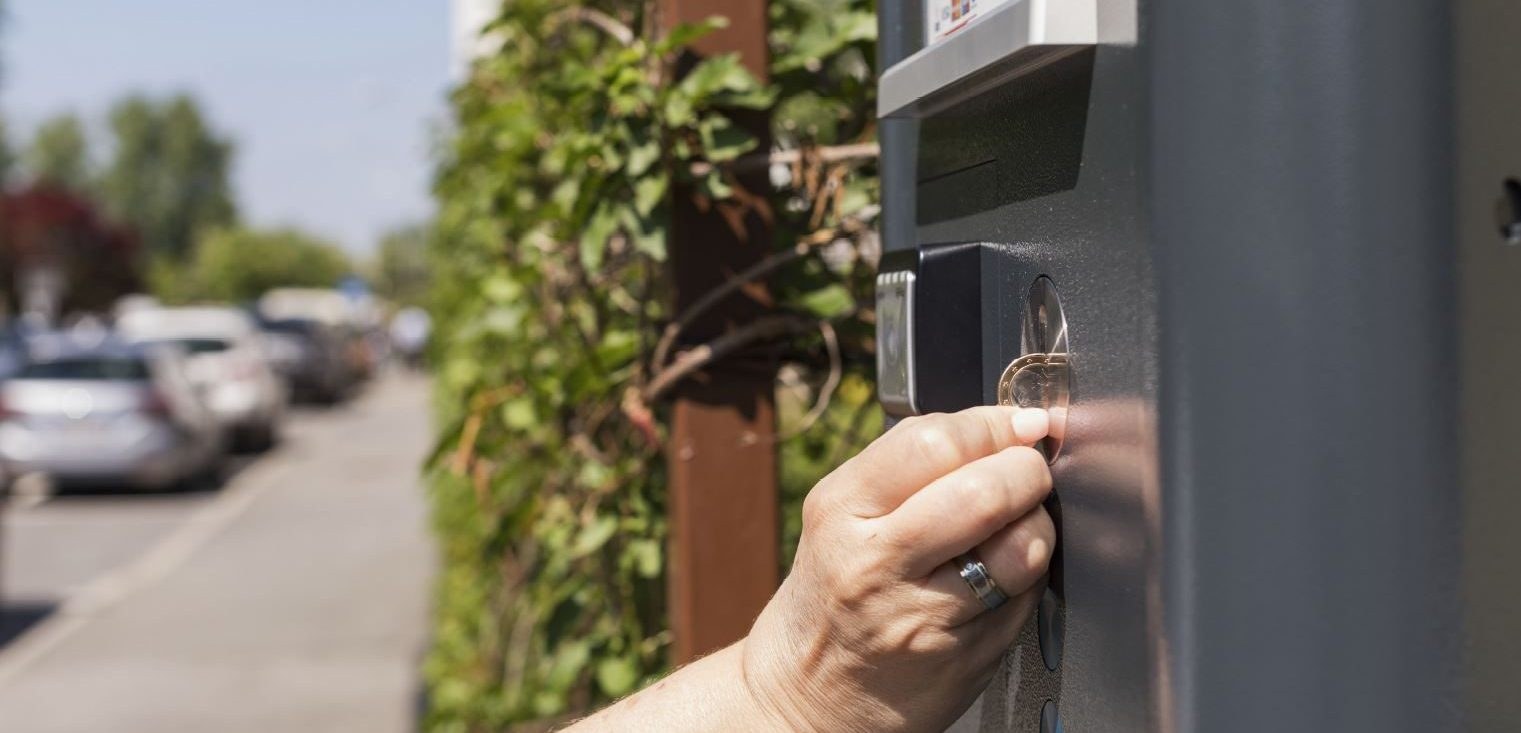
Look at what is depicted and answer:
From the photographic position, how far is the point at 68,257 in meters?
64.3

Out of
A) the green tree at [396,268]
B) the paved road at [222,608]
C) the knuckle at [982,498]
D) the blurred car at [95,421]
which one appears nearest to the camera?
the knuckle at [982,498]

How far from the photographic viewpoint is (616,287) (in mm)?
3023

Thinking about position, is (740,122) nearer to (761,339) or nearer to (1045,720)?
(761,339)

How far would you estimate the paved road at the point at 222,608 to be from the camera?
25.0ft

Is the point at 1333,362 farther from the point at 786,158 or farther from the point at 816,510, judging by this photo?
the point at 786,158

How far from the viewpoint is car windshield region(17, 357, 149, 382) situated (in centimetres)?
1598

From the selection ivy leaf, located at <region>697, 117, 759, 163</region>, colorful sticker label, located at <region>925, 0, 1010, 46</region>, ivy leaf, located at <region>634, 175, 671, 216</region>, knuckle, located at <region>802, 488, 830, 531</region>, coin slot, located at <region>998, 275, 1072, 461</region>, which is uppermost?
ivy leaf, located at <region>697, 117, 759, 163</region>

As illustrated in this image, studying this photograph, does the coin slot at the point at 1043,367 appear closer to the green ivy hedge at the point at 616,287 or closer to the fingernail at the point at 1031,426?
the fingernail at the point at 1031,426

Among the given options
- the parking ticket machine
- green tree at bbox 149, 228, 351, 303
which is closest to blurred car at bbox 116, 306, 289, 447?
the parking ticket machine

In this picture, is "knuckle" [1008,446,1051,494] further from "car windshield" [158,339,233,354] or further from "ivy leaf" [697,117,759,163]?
"car windshield" [158,339,233,354]

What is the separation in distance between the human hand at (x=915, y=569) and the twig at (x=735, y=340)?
122 cm

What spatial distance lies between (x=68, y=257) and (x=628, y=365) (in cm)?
6724

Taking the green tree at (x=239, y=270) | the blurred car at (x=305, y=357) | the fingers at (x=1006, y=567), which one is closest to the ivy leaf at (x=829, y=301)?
the fingers at (x=1006, y=567)

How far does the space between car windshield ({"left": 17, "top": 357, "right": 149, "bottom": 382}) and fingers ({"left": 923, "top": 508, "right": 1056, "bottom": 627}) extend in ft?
53.3
